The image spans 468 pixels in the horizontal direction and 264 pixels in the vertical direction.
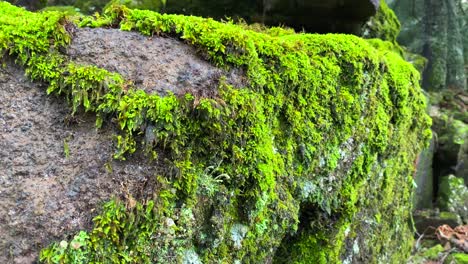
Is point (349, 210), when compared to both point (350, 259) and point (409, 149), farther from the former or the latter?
point (409, 149)

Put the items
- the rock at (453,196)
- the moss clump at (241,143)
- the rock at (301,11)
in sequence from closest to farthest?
the moss clump at (241,143) → the rock at (301,11) → the rock at (453,196)

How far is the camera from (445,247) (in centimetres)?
873

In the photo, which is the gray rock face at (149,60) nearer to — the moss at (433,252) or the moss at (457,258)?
the moss at (457,258)

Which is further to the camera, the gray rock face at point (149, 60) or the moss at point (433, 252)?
the moss at point (433, 252)

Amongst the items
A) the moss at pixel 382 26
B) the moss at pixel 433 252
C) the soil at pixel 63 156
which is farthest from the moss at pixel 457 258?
the soil at pixel 63 156

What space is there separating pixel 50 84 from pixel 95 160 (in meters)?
0.56

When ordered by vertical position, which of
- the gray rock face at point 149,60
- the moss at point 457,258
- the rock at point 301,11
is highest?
the rock at point 301,11

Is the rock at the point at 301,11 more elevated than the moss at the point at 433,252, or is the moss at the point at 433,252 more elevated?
the rock at the point at 301,11

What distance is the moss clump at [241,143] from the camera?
258cm

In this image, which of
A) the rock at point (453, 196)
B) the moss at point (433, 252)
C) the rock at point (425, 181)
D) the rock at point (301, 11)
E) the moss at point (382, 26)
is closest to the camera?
the rock at point (301, 11)

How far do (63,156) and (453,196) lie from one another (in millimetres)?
11053

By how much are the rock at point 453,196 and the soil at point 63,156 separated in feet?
33.4

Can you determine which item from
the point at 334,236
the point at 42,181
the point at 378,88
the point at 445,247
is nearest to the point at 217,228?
the point at 42,181

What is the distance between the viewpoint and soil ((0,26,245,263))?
90.8 inches
